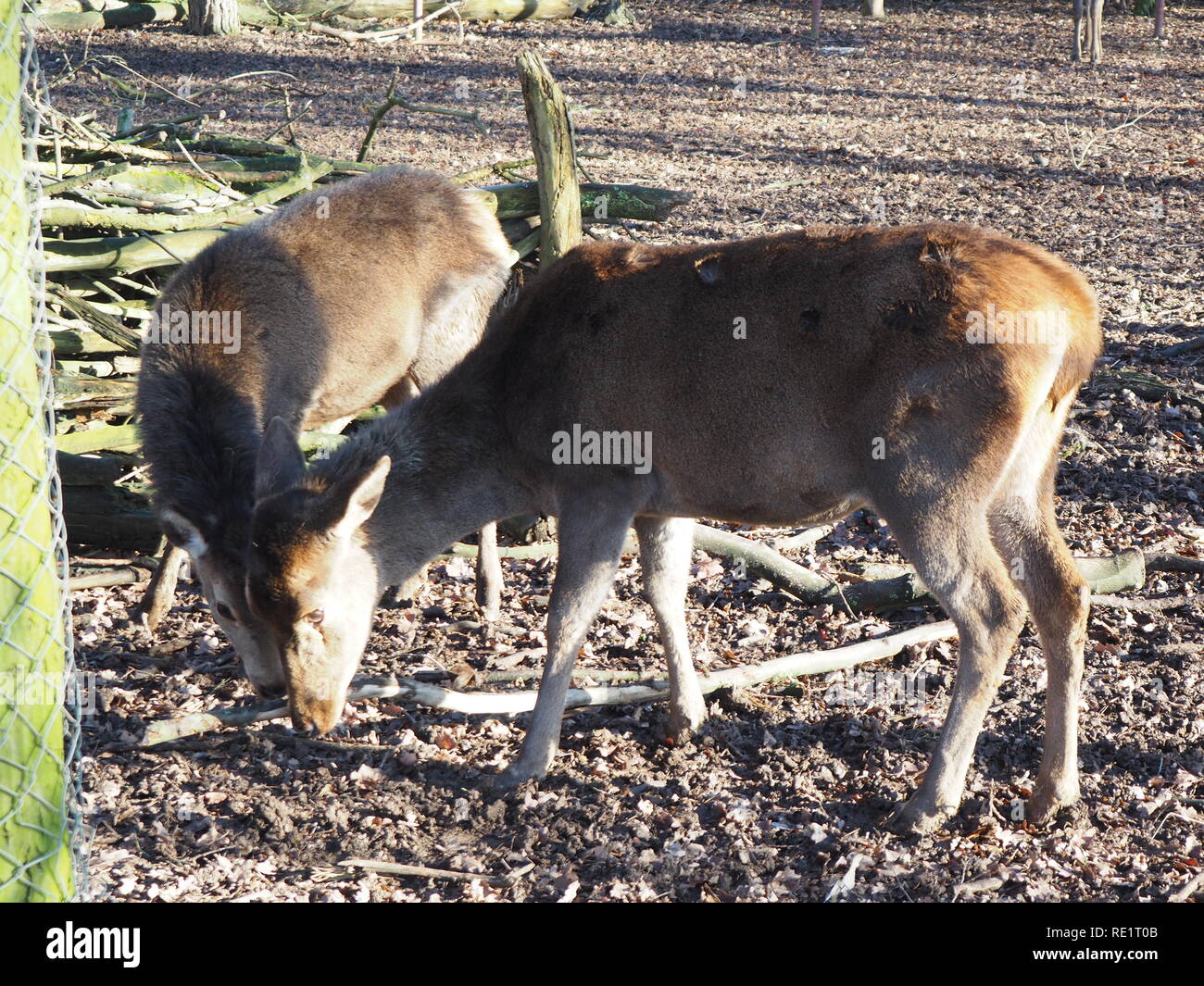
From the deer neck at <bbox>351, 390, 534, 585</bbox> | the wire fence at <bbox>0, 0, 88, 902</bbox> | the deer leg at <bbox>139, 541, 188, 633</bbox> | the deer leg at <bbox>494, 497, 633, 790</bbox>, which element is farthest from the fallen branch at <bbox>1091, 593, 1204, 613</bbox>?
the wire fence at <bbox>0, 0, 88, 902</bbox>

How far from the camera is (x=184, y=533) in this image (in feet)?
18.7

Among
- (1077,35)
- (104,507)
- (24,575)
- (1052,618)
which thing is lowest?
(104,507)

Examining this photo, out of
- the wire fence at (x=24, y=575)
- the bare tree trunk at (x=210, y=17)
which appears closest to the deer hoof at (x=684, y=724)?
the wire fence at (x=24, y=575)

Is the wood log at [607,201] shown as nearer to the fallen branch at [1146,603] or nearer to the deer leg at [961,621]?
the fallen branch at [1146,603]

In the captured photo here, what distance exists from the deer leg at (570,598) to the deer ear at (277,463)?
1.14m

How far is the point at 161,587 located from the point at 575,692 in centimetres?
244

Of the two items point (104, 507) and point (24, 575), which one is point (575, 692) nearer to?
point (24, 575)

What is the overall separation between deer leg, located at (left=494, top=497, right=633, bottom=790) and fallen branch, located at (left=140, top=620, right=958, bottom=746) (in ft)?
0.93

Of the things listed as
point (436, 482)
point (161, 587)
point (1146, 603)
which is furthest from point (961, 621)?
point (161, 587)

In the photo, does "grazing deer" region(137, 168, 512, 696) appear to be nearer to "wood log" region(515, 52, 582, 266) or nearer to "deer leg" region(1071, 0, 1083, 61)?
"wood log" region(515, 52, 582, 266)

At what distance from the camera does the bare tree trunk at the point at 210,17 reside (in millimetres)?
20891
